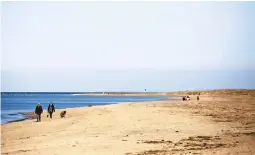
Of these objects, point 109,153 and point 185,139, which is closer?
point 109,153

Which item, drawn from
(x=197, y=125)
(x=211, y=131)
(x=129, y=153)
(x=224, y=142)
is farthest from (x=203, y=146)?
(x=197, y=125)

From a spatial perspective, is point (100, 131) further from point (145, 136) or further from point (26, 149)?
point (26, 149)

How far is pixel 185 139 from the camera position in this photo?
46.5 ft

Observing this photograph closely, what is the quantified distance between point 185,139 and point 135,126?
5.10 metres

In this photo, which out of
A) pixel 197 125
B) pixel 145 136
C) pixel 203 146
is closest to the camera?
pixel 203 146

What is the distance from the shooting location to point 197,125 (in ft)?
62.0

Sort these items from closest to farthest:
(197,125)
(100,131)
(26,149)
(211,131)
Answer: (26,149) < (211,131) < (100,131) < (197,125)

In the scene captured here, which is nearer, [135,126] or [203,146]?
[203,146]

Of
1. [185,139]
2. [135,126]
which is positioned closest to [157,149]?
[185,139]

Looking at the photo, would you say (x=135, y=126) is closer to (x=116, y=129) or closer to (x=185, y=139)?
(x=116, y=129)

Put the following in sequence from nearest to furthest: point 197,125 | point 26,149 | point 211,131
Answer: point 26,149
point 211,131
point 197,125

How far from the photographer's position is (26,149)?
46.2ft

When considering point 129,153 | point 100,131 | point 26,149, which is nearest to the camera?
point 129,153

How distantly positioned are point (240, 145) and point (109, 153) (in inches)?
196
